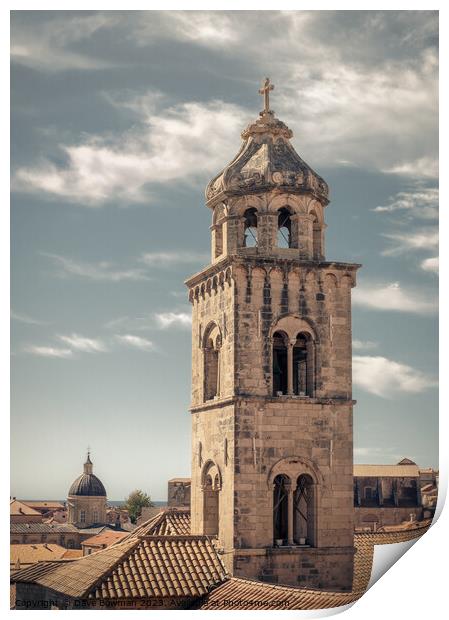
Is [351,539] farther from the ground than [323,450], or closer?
closer

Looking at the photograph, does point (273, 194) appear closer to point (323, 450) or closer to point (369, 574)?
point (323, 450)

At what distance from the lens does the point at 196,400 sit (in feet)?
76.4

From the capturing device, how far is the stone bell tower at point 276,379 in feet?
68.3

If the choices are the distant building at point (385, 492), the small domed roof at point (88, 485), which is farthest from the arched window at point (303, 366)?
the small domed roof at point (88, 485)

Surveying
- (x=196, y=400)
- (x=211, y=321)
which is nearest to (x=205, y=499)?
(x=196, y=400)

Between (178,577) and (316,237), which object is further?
(316,237)

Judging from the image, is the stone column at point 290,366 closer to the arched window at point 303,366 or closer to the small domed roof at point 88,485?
the arched window at point 303,366

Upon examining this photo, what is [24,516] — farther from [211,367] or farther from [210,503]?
[211,367]

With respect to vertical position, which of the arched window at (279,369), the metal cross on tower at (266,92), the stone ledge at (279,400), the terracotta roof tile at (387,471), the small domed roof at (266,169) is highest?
the metal cross on tower at (266,92)

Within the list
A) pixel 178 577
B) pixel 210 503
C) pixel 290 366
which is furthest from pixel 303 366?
pixel 178 577

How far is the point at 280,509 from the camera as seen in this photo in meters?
21.6

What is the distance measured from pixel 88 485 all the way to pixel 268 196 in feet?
218

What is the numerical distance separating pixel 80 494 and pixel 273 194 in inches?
2622

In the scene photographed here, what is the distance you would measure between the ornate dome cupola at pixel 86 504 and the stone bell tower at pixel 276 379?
6291 cm
